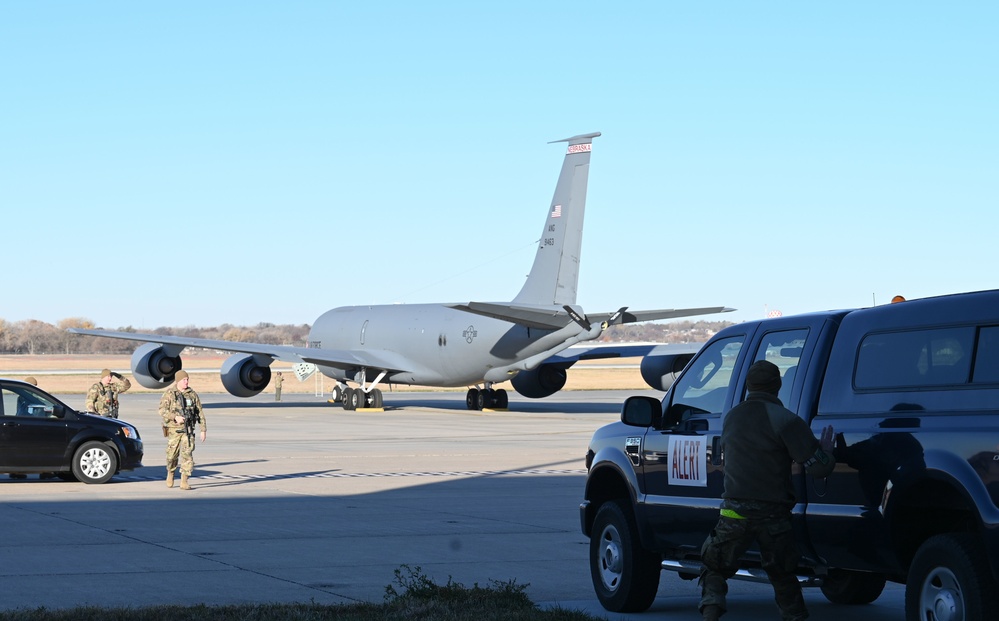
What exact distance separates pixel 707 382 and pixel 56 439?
Result: 13909 millimetres

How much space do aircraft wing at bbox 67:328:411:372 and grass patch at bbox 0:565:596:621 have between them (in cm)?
3756

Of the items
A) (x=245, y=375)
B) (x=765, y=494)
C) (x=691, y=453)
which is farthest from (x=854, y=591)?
(x=245, y=375)

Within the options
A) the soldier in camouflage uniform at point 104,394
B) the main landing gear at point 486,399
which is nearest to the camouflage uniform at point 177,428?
the soldier in camouflage uniform at point 104,394

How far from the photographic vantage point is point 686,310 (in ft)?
138

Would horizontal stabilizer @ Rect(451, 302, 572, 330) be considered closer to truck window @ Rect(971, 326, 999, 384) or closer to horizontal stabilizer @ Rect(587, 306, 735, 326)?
horizontal stabilizer @ Rect(587, 306, 735, 326)

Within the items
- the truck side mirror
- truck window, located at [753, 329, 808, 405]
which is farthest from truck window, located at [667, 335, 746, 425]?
truck window, located at [753, 329, 808, 405]

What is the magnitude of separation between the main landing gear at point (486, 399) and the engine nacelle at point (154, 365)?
11.2m

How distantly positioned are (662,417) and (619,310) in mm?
30791

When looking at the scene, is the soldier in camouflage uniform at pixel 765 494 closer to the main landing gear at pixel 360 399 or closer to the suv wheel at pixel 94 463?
the suv wheel at pixel 94 463

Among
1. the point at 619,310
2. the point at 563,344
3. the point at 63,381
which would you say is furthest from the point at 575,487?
the point at 63,381

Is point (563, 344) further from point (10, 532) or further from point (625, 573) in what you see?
point (625, 573)

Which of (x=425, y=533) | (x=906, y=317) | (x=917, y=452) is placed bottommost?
(x=425, y=533)

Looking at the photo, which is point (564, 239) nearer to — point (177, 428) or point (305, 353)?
point (305, 353)

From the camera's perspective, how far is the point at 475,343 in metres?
47.2
